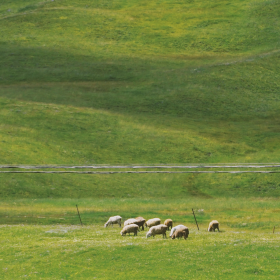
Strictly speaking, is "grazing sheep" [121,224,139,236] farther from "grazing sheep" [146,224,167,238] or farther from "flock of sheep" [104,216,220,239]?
"grazing sheep" [146,224,167,238]

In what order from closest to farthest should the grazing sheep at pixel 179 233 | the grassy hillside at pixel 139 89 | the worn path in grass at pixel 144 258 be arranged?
the worn path in grass at pixel 144 258 → the grazing sheep at pixel 179 233 → the grassy hillside at pixel 139 89

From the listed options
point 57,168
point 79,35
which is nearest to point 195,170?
A: point 57,168

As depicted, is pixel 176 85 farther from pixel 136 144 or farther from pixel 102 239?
pixel 102 239

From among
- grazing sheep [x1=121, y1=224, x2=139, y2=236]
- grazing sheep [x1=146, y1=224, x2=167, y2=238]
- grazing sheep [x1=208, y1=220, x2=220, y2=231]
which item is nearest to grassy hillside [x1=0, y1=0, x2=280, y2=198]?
grazing sheep [x1=208, y1=220, x2=220, y2=231]

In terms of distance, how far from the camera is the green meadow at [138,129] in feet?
105

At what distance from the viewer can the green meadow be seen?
31969 millimetres

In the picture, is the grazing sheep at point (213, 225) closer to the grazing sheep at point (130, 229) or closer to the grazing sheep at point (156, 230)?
the grazing sheep at point (156, 230)

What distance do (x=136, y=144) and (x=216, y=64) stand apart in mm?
45037

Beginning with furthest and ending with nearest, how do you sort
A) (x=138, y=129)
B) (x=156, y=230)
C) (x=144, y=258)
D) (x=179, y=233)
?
(x=138, y=129), (x=156, y=230), (x=179, y=233), (x=144, y=258)

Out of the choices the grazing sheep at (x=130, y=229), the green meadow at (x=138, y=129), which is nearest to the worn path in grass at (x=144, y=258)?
the green meadow at (x=138, y=129)

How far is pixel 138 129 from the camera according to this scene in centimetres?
8588

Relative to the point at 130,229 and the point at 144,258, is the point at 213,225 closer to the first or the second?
the point at 130,229

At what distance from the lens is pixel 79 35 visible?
462 feet

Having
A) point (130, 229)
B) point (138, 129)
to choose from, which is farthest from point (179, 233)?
point (138, 129)
